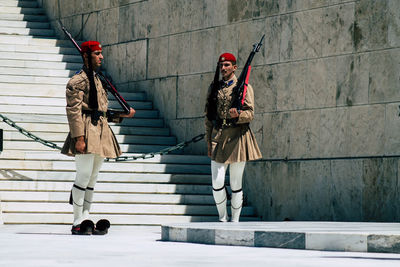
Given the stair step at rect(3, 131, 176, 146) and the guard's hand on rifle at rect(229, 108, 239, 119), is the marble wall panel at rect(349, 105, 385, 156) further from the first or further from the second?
the stair step at rect(3, 131, 176, 146)

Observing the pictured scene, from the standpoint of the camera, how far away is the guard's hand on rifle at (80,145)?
1085cm

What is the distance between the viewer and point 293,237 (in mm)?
9094

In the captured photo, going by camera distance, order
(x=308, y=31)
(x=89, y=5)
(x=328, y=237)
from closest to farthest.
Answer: (x=328, y=237), (x=308, y=31), (x=89, y=5)

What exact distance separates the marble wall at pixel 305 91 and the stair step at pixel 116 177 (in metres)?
0.86

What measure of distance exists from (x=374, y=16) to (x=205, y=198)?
11.8 feet

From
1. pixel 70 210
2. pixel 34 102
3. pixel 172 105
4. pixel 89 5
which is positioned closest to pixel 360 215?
pixel 70 210

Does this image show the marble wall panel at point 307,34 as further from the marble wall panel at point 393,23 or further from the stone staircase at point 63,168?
the stone staircase at point 63,168

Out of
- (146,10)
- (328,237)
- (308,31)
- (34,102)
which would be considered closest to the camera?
(328,237)

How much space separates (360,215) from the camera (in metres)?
13.2

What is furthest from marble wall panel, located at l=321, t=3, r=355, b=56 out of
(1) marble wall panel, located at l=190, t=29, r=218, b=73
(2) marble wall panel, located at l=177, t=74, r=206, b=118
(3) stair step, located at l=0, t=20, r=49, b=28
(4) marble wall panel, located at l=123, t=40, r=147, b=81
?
(3) stair step, located at l=0, t=20, r=49, b=28

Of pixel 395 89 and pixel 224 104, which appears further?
pixel 395 89

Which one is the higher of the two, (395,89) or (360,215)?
(395,89)

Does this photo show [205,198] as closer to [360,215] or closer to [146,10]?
[360,215]

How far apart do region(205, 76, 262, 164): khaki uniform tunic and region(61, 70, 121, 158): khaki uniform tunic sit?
1.40 meters
